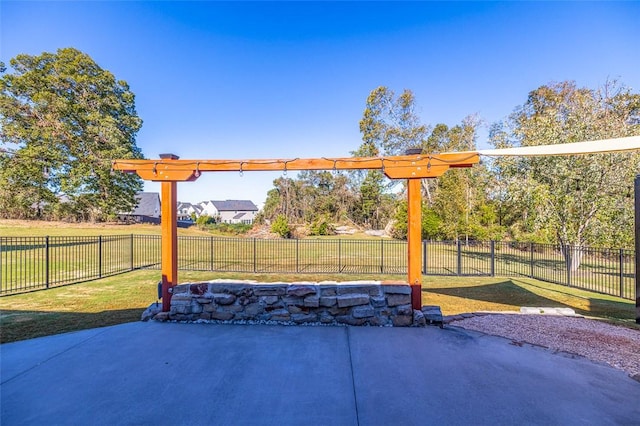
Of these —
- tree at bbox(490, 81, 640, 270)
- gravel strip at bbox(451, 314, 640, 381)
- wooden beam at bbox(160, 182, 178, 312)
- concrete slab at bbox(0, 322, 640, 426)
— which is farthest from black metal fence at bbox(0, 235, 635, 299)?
→ concrete slab at bbox(0, 322, 640, 426)

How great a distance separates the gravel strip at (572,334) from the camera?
3.04 m

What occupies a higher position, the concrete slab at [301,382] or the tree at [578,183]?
the tree at [578,183]

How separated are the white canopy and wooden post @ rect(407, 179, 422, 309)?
0.96m

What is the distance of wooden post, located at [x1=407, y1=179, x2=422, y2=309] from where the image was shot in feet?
13.0

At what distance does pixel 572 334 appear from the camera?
3635 mm

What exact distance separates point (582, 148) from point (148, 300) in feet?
24.5

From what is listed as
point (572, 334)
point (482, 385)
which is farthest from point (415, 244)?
point (572, 334)

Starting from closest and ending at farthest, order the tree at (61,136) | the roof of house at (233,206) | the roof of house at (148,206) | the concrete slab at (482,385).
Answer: the concrete slab at (482,385)
the tree at (61,136)
the roof of house at (148,206)
the roof of house at (233,206)

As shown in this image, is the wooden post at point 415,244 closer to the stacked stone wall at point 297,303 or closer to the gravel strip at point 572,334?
the stacked stone wall at point 297,303

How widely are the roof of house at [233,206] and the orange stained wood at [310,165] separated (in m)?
53.7

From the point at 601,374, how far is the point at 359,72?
1287 cm

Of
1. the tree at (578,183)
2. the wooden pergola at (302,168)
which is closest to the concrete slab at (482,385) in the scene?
the wooden pergola at (302,168)

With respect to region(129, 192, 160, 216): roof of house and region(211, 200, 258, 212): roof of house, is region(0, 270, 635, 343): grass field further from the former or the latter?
region(211, 200, 258, 212): roof of house

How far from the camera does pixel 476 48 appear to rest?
9.79 metres
